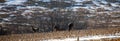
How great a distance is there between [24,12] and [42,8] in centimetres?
471

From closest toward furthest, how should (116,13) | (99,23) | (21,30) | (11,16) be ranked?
(21,30) < (99,23) < (11,16) < (116,13)

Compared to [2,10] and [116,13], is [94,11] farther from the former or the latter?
[2,10]

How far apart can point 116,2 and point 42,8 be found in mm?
20407

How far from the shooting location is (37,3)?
3282 inches

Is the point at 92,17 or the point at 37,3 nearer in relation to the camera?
the point at 92,17

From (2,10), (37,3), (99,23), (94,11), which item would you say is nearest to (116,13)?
(94,11)

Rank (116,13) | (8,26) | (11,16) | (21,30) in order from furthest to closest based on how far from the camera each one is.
Answer: (116,13)
(11,16)
(8,26)
(21,30)

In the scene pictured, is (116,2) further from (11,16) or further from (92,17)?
(11,16)

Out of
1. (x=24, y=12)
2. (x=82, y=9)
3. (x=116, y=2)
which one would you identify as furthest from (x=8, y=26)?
(x=116, y=2)

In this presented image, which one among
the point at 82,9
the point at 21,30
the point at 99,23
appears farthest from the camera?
the point at 82,9

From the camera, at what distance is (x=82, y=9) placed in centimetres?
7875

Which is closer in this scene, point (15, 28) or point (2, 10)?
point (15, 28)

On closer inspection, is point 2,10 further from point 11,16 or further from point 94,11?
point 94,11

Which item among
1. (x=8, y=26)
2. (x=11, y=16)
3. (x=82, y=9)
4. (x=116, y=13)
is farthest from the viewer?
(x=82, y=9)
